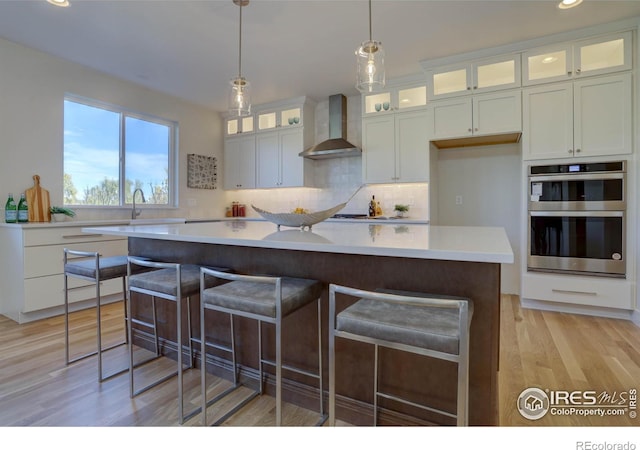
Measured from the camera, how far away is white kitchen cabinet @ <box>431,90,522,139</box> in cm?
348

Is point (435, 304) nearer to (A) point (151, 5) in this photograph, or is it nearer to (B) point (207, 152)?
(A) point (151, 5)

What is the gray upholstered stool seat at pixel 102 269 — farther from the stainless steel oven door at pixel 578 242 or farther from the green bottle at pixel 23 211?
the stainless steel oven door at pixel 578 242

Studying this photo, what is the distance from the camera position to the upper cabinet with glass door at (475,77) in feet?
11.5

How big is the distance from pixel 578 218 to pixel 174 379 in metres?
3.74

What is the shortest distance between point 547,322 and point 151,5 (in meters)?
4.41

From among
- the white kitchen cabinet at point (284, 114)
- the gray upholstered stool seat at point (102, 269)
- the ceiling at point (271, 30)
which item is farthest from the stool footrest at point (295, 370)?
the white kitchen cabinet at point (284, 114)

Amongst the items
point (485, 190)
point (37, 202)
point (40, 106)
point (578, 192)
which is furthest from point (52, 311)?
point (578, 192)

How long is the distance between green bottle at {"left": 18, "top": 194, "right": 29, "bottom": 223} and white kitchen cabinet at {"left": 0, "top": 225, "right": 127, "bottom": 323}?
0.15 meters

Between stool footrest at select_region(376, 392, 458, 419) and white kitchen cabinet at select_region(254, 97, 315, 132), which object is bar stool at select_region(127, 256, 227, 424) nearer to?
stool footrest at select_region(376, 392, 458, 419)

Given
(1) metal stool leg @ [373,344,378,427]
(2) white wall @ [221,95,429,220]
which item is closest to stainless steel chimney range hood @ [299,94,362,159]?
(2) white wall @ [221,95,429,220]

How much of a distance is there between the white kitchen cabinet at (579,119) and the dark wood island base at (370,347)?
8.92ft

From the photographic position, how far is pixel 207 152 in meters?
5.48

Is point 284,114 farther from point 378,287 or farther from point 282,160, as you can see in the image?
point 378,287

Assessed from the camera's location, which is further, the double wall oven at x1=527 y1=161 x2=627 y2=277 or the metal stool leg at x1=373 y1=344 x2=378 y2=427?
the double wall oven at x1=527 y1=161 x2=627 y2=277
